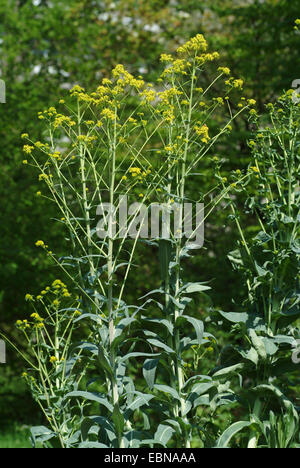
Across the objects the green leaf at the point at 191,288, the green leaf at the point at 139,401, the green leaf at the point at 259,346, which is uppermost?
the green leaf at the point at 191,288

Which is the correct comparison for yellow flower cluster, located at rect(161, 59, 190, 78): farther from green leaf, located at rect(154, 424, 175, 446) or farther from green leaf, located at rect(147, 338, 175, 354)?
green leaf, located at rect(154, 424, 175, 446)

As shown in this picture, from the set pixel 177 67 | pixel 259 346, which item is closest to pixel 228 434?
pixel 259 346

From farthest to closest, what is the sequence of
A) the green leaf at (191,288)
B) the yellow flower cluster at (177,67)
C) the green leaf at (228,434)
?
the yellow flower cluster at (177,67) → the green leaf at (191,288) → the green leaf at (228,434)

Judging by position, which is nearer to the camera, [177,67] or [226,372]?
[226,372]

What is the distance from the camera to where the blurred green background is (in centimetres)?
719

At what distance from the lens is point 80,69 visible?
8188mm

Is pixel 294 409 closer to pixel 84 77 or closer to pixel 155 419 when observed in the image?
pixel 155 419

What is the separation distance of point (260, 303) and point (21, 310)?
504 cm

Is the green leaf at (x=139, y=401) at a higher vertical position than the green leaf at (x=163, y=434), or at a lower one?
higher

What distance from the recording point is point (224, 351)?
11.0 feet

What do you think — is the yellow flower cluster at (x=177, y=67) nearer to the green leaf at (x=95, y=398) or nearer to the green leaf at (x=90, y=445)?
the green leaf at (x=95, y=398)

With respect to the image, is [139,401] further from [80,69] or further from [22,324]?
[80,69]

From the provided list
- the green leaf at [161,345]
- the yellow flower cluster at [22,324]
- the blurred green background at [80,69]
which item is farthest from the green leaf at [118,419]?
the blurred green background at [80,69]

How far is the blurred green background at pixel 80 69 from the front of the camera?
719cm
